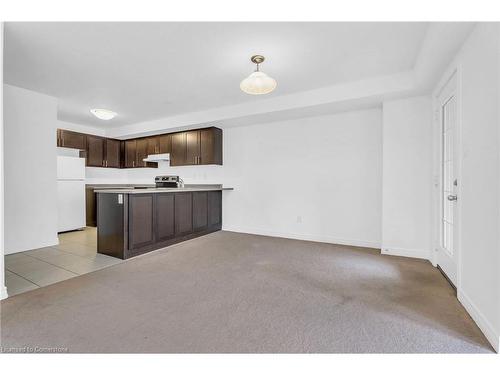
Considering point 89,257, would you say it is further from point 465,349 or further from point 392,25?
point 392,25

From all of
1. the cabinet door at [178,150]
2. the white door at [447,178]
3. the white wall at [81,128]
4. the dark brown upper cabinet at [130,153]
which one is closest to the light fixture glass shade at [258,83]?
the white door at [447,178]

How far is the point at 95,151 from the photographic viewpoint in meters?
5.70

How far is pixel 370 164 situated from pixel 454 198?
5.49ft

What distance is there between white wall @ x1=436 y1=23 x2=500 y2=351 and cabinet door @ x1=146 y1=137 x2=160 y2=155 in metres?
5.43

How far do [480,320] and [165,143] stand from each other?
565 cm

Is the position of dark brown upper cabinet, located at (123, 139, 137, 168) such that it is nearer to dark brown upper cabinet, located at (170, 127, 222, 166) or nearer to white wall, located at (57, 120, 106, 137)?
white wall, located at (57, 120, 106, 137)

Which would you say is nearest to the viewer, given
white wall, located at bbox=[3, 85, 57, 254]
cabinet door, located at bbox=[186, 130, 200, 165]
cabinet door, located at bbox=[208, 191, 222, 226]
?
white wall, located at bbox=[3, 85, 57, 254]

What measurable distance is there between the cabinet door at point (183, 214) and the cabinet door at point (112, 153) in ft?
10.1

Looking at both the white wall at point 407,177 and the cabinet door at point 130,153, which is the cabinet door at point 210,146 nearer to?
the cabinet door at point 130,153

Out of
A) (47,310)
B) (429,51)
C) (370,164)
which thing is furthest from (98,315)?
(370,164)

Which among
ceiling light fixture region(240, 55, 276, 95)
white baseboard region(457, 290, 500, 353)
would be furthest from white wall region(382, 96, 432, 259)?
ceiling light fixture region(240, 55, 276, 95)

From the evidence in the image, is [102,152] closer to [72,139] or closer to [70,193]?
[72,139]

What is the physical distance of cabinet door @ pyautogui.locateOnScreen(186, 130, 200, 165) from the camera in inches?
201

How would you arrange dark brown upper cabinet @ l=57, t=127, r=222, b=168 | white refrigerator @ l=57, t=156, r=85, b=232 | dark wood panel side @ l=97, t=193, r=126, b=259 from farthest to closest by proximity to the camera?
dark brown upper cabinet @ l=57, t=127, r=222, b=168
white refrigerator @ l=57, t=156, r=85, b=232
dark wood panel side @ l=97, t=193, r=126, b=259
